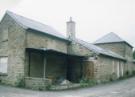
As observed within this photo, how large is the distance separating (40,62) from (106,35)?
84.2ft

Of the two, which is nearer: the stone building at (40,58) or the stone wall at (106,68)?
the stone building at (40,58)

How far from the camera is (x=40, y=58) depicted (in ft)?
69.5

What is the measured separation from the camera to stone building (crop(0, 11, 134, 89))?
65.3ft

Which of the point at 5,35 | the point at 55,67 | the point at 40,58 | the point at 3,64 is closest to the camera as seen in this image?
the point at 40,58

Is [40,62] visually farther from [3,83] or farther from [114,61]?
[114,61]

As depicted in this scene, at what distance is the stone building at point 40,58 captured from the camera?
19906 millimetres

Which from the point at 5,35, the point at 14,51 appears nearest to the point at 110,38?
the point at 5,35

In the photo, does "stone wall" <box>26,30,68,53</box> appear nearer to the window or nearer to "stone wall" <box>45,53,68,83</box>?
"stone wall" <box>45,53,68,83</box>

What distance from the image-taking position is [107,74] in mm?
25500

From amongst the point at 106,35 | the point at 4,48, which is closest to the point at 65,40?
the point at 4,48

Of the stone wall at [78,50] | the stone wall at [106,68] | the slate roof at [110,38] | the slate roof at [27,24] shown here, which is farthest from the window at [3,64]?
the slate roof at [110,38]

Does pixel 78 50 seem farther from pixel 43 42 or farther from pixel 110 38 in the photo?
pixel 110 38

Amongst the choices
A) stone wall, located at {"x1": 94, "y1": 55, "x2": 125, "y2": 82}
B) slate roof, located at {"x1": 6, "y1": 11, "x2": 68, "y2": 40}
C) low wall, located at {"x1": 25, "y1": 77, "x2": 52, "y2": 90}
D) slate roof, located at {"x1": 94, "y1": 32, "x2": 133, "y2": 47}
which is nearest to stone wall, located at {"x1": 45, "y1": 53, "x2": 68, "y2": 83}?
slate roof, located at {"x1": 6, "y1": 11, "x2": 68, "y2": 40}

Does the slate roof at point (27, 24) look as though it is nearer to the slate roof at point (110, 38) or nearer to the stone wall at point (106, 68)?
the stone wall at point (106, 68)
